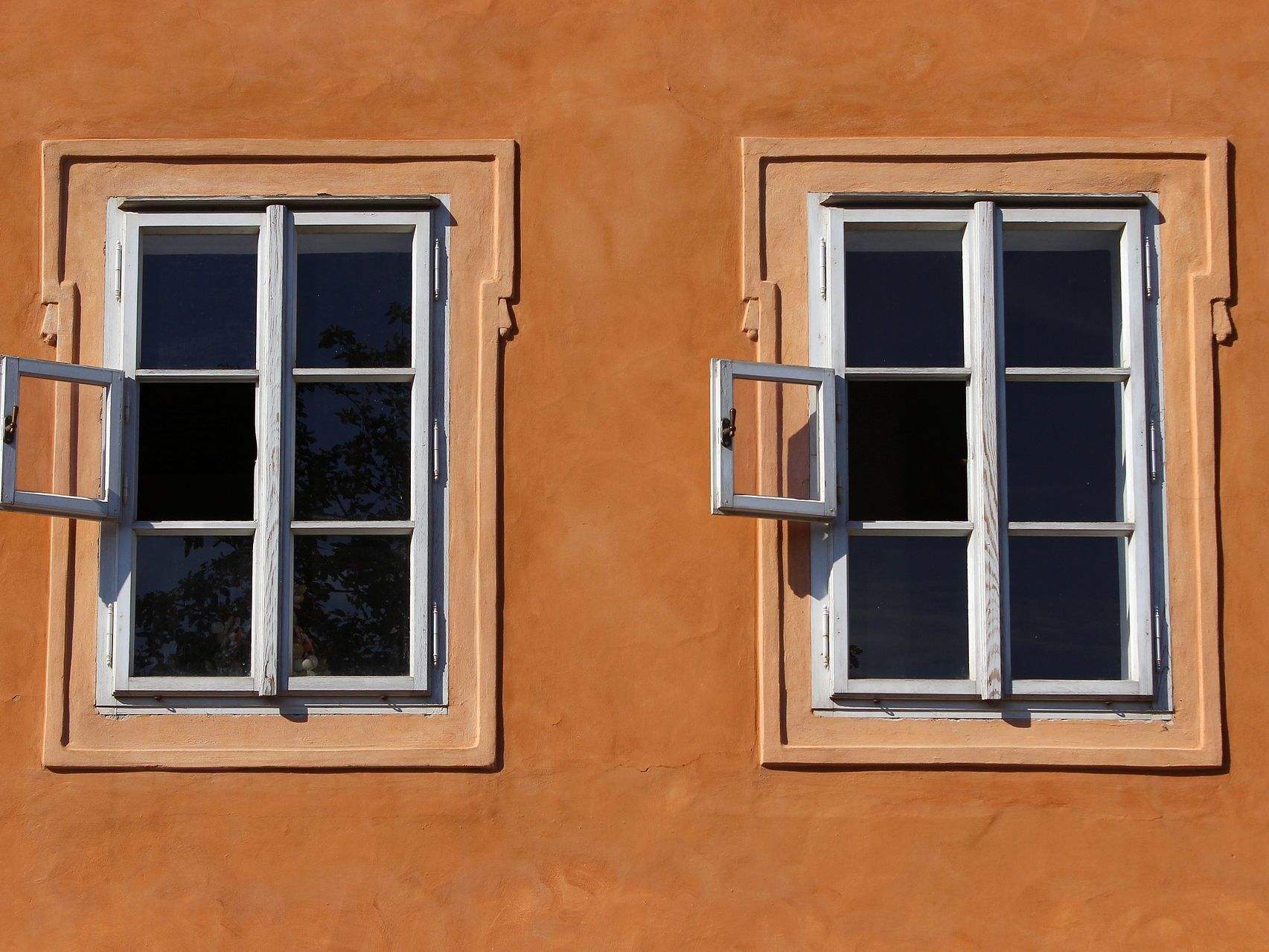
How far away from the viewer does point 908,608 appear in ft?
14.1

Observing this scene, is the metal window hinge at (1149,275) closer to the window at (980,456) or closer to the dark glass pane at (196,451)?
the window at (980,456)

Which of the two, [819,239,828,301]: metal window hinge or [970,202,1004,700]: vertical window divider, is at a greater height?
[819,239,828,301]: metal window hinge

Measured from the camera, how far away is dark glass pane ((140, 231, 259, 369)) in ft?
14.4

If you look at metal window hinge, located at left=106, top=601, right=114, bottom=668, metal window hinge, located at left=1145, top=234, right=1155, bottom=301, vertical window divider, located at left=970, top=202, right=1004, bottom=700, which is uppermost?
metal window hinge, located at left=1145, top=234, right=1155, bottom=301

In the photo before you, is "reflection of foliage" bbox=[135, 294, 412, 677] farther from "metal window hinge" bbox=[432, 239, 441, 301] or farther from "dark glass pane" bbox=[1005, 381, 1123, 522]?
"dark glass pane" bbox=[1005, 381, 1123, 522]

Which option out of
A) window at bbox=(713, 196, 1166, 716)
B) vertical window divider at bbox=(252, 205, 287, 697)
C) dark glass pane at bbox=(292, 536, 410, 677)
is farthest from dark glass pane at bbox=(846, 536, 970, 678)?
vertical window divider at bbox=(252, 205, 287, 697)

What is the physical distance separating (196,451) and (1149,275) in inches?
109

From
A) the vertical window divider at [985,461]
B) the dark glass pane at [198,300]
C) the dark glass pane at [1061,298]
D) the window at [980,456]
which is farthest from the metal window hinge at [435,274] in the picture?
Result: the dark glass pane at [1061,298]

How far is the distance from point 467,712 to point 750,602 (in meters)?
0.85

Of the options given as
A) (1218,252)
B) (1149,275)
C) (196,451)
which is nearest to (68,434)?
(196,451)

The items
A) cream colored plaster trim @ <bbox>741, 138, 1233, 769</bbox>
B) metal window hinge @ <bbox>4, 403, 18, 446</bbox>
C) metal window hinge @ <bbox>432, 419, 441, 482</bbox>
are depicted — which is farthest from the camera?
metal window hinge @ <bbox>432, 419, 441, 482</bbox>

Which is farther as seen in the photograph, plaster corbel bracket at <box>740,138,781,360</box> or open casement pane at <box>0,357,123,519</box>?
plaster corbel bracket at <box>740,138,781,360</box>

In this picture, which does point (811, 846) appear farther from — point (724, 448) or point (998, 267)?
point (998, 267)

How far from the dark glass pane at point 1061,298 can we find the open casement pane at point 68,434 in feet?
8.36
